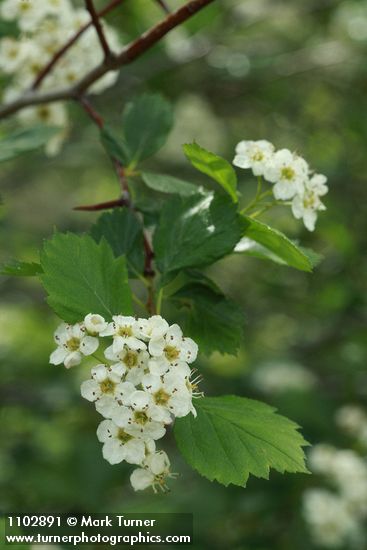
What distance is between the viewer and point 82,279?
4.19ft

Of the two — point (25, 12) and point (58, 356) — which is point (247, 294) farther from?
point (58, 356)

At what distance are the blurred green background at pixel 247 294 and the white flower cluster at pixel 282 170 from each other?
5.07 ft

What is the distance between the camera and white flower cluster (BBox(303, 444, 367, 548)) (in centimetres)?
326

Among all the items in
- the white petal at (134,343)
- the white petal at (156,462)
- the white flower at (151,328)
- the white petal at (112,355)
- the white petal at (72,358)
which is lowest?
the white petal at (156,462)

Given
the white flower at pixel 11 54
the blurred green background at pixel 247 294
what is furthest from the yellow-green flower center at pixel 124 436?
the blurred green background at pixel 247 294

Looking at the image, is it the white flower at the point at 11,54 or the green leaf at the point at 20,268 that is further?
the white flower at the point at 11,54

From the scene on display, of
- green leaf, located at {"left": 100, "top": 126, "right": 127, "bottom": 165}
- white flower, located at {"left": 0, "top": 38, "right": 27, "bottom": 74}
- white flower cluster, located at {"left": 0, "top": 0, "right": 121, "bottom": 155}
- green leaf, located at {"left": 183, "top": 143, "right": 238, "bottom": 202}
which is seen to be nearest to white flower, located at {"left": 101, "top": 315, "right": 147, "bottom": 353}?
green leaf, located at {"left": 183, "top": 143, "right": 238, "bottom": 202}

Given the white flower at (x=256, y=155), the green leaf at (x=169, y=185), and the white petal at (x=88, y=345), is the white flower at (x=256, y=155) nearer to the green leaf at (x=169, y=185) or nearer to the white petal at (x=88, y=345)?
the green leaf at (x=169, y=185)

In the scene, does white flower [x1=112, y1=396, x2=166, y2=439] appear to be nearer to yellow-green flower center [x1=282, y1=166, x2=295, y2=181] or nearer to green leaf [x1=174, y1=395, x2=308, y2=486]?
green leaf [x1=174, y1=395, x2=308, y2=486]

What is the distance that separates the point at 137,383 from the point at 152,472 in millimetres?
187

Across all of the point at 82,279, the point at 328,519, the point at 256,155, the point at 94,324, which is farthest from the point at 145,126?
the point at 328,519

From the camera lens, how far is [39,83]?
1881 millimetres

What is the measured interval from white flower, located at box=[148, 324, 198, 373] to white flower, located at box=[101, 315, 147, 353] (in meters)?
0.02

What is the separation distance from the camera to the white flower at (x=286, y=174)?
4.81 ft
